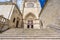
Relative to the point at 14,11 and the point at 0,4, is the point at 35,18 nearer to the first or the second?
the point at 14,11

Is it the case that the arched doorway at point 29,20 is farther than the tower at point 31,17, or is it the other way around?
the arched doorway at point 29,20

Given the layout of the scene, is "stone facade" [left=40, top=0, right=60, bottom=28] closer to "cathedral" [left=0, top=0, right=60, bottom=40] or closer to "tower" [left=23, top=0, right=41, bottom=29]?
"cathedral" [left=0, top=0, right=60, bottom=40]

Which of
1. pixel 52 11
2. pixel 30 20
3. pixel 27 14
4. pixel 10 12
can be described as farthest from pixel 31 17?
pixel 52 11

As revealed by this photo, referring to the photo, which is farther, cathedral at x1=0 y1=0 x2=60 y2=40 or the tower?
the tower

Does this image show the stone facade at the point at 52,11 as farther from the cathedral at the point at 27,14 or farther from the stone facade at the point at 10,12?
the cathedral at the point at 27,14

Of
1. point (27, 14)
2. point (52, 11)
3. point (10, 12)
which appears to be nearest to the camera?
point (52, 11)

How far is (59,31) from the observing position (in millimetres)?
5148

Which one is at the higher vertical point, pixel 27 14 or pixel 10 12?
pixel 10 12

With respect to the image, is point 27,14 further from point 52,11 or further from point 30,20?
point 52,11

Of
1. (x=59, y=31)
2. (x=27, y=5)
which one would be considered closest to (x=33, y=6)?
(x=27, y=5)

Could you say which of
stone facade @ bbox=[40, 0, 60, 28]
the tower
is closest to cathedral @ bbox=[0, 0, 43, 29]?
the tower

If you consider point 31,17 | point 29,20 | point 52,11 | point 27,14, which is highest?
point 52,11

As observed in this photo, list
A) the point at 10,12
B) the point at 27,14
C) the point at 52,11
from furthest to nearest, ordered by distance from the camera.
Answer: the point at 27,14
the point at 10,12
the point at 52,11

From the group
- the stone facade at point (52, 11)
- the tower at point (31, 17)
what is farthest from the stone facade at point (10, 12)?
the stone facade at point (52, 11)
